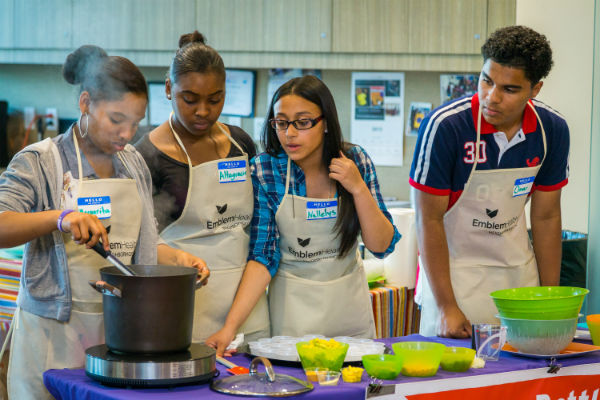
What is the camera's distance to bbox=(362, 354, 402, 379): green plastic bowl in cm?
151

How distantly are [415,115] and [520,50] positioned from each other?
2069mm

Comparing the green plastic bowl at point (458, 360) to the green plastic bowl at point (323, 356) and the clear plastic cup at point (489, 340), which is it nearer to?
the clear plastic cup at point (489, 340)

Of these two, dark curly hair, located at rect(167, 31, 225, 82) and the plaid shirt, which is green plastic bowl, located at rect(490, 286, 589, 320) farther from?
dark curly hair, located at rect(167, 31, 225, 82)

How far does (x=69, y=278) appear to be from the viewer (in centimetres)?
162

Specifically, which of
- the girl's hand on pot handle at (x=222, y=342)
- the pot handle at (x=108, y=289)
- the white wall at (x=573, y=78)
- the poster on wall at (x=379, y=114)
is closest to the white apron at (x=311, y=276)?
the girl's hand on pot handle at (x=222, y=342)

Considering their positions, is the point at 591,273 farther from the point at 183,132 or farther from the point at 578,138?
the point at 183,132

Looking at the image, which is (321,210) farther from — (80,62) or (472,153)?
(80,62)

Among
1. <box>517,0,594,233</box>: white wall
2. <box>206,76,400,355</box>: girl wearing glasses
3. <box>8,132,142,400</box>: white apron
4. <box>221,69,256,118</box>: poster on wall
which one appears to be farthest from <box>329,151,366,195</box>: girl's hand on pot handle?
<box>221,69,256,118</box>: poster on wall

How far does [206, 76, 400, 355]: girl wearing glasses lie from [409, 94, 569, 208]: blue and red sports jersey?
16 centimetres

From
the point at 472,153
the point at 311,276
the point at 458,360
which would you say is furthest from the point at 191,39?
the point at 458,360

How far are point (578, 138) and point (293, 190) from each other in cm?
165

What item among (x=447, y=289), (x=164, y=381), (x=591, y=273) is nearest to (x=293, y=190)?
(x=447, y=289)

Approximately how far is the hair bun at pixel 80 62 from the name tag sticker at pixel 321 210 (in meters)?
0.63

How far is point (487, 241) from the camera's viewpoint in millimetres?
2059
